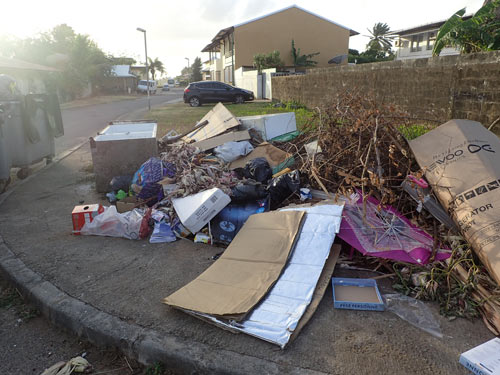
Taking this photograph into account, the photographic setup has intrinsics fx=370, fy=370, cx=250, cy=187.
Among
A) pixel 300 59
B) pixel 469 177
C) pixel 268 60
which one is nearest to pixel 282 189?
pixel 469 177

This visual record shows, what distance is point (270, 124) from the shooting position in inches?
257

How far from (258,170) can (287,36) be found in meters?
30.4

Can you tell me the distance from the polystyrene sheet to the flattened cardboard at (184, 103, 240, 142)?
3.27 metres

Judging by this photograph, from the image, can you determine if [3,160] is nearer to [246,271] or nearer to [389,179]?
[246,271]

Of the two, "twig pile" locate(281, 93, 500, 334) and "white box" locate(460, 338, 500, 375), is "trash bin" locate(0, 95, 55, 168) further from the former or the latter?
"white box" locate(460, 338, 500, 375)

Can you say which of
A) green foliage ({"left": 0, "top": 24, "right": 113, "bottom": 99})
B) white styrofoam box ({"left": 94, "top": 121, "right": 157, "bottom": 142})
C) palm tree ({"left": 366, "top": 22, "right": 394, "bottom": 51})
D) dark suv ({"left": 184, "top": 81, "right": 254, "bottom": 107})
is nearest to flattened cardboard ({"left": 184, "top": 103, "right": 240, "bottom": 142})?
white styrofoam box ({"left": 94, "top": 121, "right": 157, "bottom": 142})

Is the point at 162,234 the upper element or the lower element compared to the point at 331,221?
lower

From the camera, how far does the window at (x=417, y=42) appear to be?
3356 centimetres

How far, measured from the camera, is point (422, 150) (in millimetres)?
3703

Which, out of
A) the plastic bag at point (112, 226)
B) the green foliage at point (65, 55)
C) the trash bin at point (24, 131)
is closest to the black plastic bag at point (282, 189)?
the plastic bag at point (112, 226)

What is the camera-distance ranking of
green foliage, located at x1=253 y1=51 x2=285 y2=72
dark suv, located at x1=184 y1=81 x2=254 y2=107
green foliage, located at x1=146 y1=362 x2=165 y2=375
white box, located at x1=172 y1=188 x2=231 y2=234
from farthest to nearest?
green foliage, located at x1=253 y1=51 x2=285 y2=72, dark suv, located at x1=184 y1=81 x2=254 y2=107, white box, located at x1=172 y1=188 x2=231 y2=234, green foliage, located at x1=146 y1=362 x2=165 y2=375

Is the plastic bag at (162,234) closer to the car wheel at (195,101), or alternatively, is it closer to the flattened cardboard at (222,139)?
the flattened cardboard at (222,139)

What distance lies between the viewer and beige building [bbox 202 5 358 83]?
1242 inches

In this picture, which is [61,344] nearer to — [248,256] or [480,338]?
[248,256]
